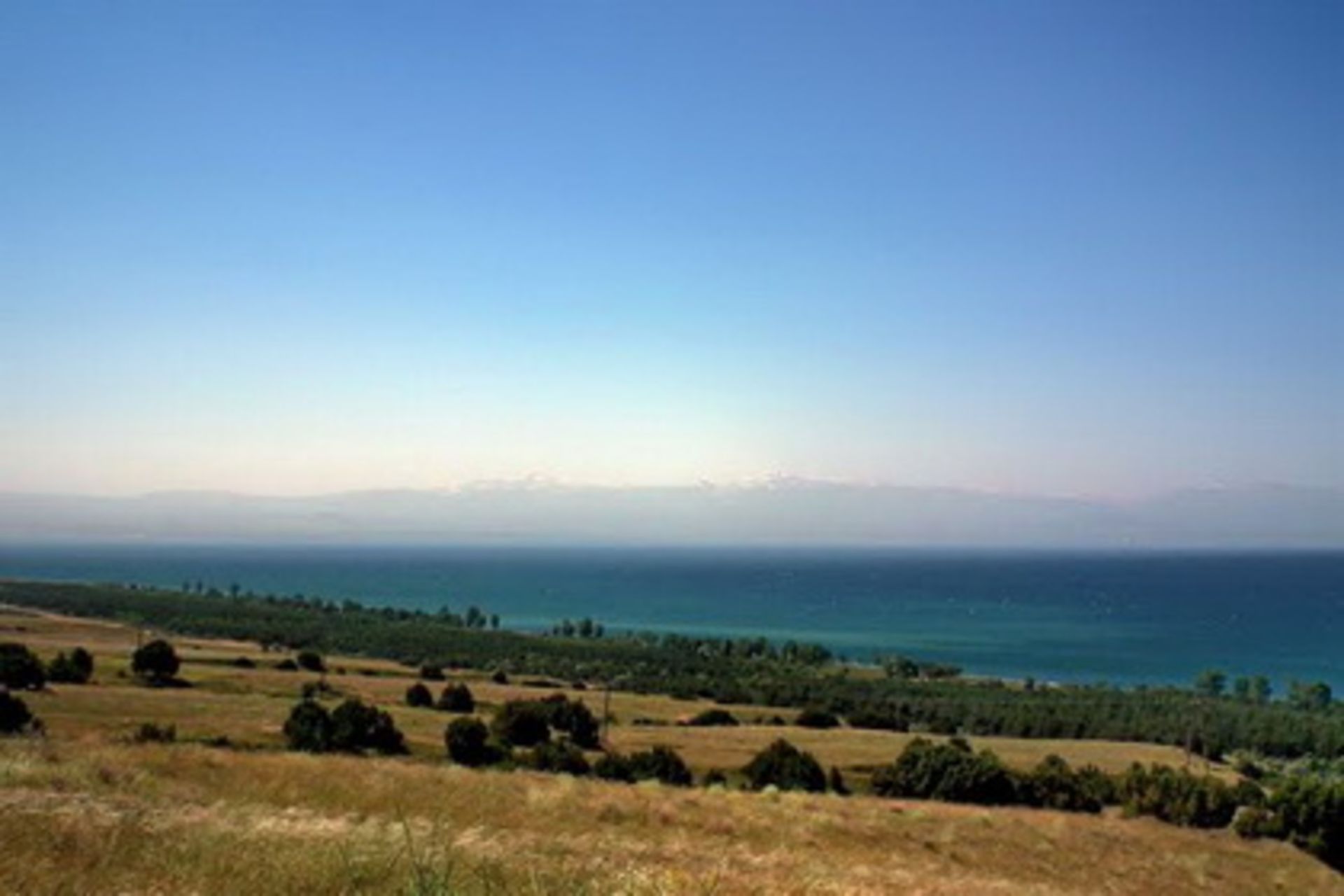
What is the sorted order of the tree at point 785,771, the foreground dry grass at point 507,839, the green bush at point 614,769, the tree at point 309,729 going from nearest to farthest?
the foreground dry grass at point 507,839, the tree at point 309,729, the green bush at point 614,769, the tree at point 785,771

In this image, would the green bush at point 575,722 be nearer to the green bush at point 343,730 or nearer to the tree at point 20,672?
the green bush at point 343,730

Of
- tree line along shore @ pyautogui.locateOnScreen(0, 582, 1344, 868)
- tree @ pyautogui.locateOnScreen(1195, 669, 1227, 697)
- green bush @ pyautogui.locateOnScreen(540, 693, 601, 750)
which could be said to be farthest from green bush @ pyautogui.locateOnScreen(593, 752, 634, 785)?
tree @ pyautogui.locateOnScreen(1195, 669, 1227, 697)

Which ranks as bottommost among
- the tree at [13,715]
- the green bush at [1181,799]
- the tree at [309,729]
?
the green bush at [1181,799]

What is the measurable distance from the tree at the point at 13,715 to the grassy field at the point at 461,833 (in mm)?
1394

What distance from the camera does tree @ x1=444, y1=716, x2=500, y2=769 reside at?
168ft

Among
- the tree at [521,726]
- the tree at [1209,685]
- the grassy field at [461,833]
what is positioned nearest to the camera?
the grassy field at [461,833]

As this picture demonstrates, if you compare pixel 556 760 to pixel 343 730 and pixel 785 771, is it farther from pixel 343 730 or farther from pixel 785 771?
pixel 785 771

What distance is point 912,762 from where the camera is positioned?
56.5m

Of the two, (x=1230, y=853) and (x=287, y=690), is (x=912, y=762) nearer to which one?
(x=1230, y=853)

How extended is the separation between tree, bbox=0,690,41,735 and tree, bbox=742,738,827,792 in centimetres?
3290

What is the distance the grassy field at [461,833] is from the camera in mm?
6777

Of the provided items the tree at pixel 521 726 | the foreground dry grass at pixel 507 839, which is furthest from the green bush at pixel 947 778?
the tree at pixel 521 726

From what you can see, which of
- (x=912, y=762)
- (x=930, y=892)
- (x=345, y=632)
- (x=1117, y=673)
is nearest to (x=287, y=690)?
(x=912, y=762)

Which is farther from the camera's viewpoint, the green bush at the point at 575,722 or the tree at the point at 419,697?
the tree at the point at 419,697
